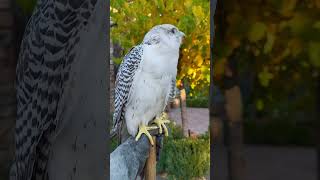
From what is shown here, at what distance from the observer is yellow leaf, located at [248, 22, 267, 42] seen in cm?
101

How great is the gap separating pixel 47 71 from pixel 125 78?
1.48 m

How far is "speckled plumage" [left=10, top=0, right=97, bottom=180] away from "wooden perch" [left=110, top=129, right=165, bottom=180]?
5.00ft

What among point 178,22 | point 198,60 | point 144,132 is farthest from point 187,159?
point 144,132

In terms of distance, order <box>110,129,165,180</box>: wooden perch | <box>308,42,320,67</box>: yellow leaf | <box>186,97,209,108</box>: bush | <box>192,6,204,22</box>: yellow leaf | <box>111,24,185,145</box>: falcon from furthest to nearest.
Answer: <box>186,97,209,108</box>: bush → <box>192,6,204,22</box>: yellow leaf → <box>110,129,165,180</box>: wooden perch → <box>111,24,185,145</box>: falcon → <box>308,42,320,67</box>: yellow leaf

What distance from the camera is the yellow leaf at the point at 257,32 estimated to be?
101 cm

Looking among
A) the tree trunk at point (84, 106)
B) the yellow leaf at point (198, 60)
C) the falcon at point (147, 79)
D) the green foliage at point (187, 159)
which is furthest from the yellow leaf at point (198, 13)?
the tree trunk at point (84, 106)

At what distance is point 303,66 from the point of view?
38.9 inches

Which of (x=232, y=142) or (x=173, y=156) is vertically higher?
(x=232, y=142)

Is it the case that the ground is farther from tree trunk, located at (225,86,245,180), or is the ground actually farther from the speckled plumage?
the speckled plumage

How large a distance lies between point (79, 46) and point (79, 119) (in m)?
0.18

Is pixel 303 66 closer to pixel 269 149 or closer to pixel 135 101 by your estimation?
pixel 269 149

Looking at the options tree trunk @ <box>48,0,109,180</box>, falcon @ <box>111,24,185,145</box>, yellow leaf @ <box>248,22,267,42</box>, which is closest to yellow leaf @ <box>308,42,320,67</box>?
yellow leaf @ <box>248,22,267,42</box>

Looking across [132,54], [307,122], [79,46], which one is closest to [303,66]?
[307,122]

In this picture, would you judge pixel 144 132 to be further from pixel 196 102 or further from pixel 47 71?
pixel 196 102
